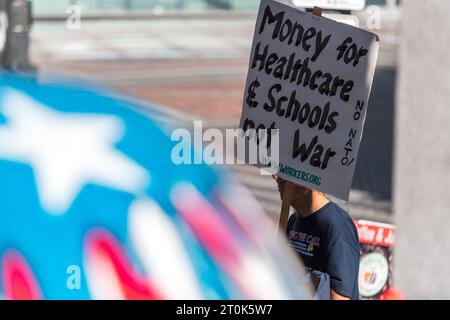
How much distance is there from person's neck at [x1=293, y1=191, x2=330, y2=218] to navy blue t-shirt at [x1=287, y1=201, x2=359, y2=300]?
2cm

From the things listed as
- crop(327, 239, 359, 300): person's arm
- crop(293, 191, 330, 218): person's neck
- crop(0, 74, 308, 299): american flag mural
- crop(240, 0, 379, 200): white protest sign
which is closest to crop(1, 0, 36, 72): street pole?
crop(240, 0, 379, 200): white protest sign

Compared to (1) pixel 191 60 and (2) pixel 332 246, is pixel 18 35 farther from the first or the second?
(2) pixel 332 246

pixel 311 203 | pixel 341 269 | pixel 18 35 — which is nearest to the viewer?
pixel 341 269

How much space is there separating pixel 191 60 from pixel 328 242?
577 inches

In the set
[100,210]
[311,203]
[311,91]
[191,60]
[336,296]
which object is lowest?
[191,60]

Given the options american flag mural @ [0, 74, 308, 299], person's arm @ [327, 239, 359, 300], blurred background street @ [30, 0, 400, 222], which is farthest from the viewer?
blurred background street @ [30, 0, 400, 222]

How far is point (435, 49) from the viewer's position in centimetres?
672

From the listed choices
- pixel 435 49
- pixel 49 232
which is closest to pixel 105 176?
pixel 49 232

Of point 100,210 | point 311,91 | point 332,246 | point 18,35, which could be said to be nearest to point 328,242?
point 332,246

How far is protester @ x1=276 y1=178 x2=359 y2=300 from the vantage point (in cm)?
421

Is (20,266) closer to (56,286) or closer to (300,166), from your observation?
(56,286)

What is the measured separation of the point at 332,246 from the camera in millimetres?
4215

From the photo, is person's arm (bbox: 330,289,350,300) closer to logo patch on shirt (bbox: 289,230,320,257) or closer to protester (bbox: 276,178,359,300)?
protester (bbox: 276,178,359,300)

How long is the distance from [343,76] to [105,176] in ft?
6.02
